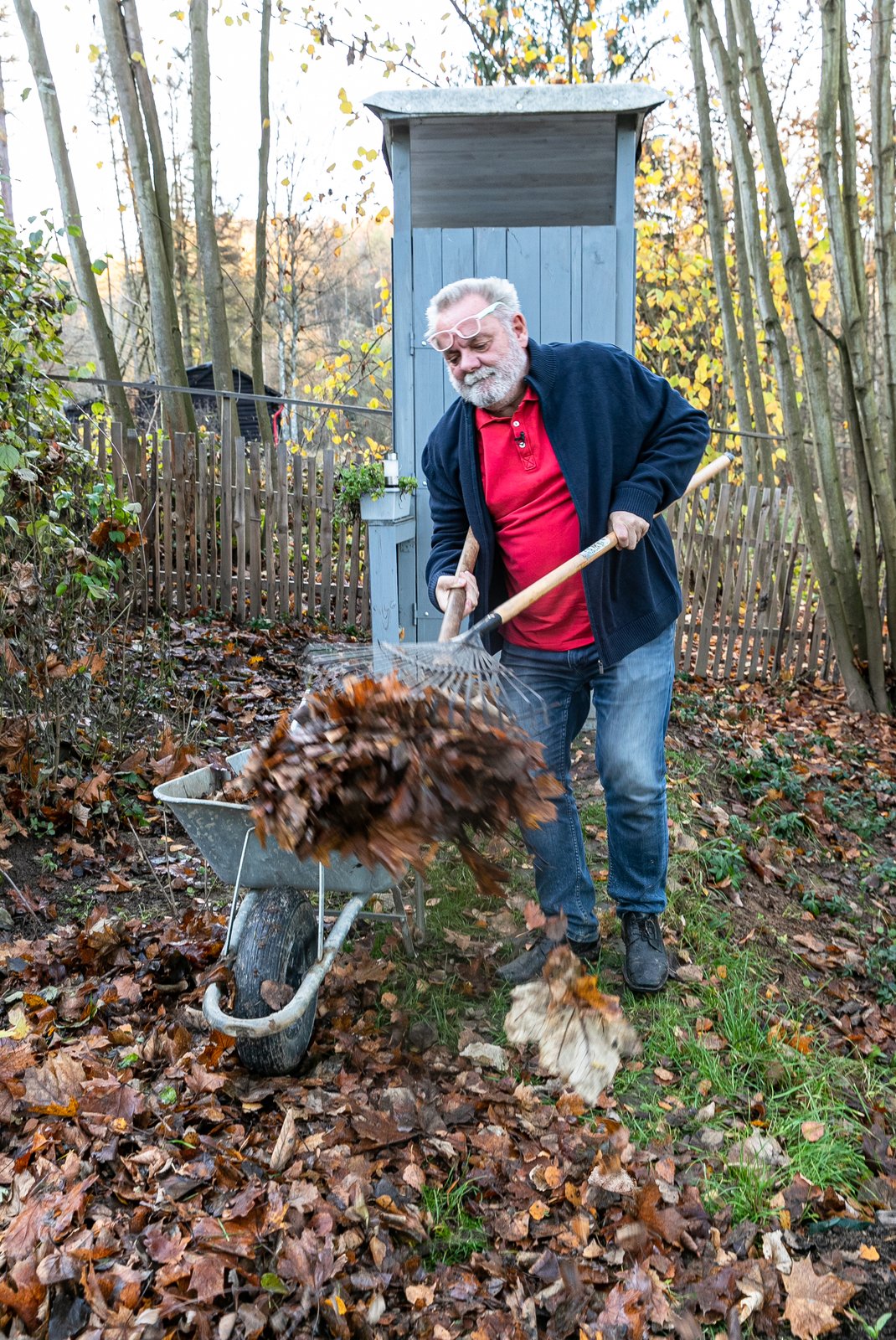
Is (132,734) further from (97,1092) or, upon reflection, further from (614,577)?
(614,577)

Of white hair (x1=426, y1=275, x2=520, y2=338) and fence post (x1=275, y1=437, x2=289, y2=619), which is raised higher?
white hair (x1=426, y1=275, x2=520, y2=338)

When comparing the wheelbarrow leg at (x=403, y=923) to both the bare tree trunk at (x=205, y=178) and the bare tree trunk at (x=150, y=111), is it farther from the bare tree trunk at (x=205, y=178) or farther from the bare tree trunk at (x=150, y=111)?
the bare tree trunk at (x=205, y=178)

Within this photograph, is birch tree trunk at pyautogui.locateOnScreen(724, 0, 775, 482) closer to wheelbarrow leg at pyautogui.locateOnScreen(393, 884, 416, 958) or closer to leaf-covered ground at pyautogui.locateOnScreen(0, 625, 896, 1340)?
leaf-covered ground at pyautogui.locateOnScreen(0, 625, 896, 1340)

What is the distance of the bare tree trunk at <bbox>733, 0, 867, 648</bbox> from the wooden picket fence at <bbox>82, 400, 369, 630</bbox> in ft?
12.0

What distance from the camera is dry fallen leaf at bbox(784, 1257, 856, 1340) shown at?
2041 millimetres

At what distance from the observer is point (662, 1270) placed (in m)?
2.17

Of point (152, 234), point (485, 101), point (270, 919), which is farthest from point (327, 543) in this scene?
point (270, 919)

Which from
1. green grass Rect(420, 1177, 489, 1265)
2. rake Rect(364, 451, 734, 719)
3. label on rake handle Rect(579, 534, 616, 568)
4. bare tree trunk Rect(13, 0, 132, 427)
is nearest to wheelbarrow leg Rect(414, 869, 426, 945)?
rake Rect(364, 451, 734, 719)

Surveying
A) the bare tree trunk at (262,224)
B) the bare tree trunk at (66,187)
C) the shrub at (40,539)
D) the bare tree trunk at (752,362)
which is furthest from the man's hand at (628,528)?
the bare tree trunk at (262,224)

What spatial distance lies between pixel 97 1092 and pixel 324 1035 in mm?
Result: 667

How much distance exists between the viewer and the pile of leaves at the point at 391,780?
7.53 feet

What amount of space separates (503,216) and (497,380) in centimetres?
290

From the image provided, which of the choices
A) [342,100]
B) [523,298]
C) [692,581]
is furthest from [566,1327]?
[342,100]

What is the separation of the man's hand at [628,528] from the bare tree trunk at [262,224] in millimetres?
9757
